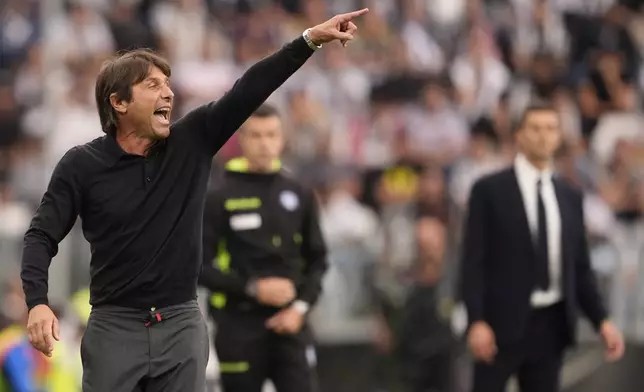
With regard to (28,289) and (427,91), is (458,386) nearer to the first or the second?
(427,91)

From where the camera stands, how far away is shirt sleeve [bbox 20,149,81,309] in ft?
18.4

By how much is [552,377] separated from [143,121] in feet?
12.0

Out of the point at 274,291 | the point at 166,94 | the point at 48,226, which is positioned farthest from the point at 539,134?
the point at 48,226

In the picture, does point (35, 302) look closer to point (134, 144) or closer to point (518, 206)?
point (134, 144)

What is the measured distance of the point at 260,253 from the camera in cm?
813

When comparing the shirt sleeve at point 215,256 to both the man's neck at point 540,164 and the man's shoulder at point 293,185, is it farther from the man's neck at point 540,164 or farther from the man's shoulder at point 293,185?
the man's neck at point 540,164

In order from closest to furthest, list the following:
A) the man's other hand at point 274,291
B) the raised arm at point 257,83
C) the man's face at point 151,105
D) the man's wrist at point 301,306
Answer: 1. the raised arm at point 257,83
2. the man's face at point 151,105
3. the man's other hand at point 274,291
4. the man's wrist at point 301,306

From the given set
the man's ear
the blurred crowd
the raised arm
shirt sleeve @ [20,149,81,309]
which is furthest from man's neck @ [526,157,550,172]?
A: shirt sleeve @ [20,149,81,309]

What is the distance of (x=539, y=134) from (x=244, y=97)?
311cm

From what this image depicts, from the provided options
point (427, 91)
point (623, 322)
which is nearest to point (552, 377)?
point (623, 322)

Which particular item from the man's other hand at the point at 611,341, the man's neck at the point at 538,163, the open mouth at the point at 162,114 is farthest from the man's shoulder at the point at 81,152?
the man's other hand at the point at 611,341

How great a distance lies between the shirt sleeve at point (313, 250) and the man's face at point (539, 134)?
1.34m

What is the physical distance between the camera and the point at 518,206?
28.1 feet

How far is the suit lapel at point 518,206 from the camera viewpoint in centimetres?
851
